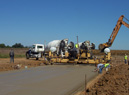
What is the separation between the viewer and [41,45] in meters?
30.8

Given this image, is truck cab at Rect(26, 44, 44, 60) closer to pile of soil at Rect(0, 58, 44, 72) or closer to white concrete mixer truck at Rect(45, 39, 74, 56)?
pile of soil at Rect(0, 58, 44, 72)

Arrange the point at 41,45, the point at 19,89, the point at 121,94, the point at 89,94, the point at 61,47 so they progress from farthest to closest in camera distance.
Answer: the point at 41,45
the point at 61,47
the point at 19,89
the point at 89,94
the point at 121,94

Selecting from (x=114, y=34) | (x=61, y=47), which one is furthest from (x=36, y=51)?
(x=114, y=34)

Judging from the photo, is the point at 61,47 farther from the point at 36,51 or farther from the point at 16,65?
the point at 16,65

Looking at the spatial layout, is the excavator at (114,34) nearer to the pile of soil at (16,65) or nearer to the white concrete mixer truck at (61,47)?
the white concrete mixer truck at (61,47)

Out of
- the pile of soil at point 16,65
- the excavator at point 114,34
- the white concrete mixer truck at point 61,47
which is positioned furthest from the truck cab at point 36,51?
the excavator at point 114,34

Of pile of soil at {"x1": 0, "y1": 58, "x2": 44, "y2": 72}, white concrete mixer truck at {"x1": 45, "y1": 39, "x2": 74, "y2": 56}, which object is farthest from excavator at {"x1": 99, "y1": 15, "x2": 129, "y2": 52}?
pile of soil at {"x1": 0, "y1": 58, "x2": 44, "y2": 72}

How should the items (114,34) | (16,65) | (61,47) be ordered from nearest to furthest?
(16,65), (61,47), (114,34)

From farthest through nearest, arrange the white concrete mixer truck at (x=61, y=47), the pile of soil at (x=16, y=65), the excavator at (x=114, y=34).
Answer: the excavator at (x=114, y=34) < the white concrete mixer truck at (x=61, y=47) < the pile of soil at (x=16, y=65)

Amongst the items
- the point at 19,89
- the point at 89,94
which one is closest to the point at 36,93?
the point at 19,89

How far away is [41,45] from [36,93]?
23.9 metres

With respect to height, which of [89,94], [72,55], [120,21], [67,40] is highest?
A: [120,21]

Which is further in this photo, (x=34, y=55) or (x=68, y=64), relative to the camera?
(x=34, y=55)

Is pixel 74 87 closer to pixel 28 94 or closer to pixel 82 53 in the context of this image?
pixel 28 94
